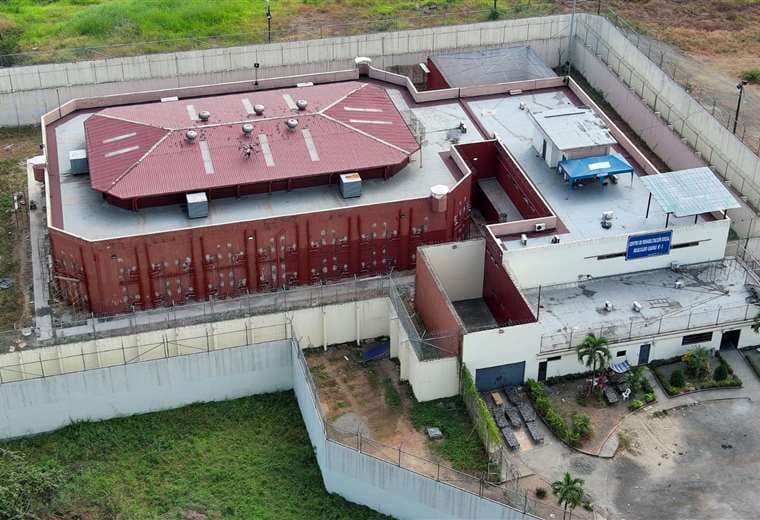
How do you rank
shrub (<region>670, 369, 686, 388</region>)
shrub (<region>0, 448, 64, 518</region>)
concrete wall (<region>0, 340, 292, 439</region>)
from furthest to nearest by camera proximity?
shrub (<region>670, 369, 686, 388</region>) < concrete wall (<region>0, 340, 292, 439</region>) < shrub (<region>0, 448, 64, 518</region>)

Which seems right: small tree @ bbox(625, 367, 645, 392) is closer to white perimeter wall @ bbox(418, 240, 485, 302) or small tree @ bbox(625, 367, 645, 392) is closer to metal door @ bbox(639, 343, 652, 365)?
metal door @ bbox(639, 343, 652, 365)

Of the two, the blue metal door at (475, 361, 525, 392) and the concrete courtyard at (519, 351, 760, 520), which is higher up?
the blue metal door at (475, 361, 525, 392)

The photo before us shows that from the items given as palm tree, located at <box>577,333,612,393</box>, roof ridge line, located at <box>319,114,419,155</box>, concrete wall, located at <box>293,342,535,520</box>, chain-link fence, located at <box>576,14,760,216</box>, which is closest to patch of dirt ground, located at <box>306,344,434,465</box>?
concrete wall, located at <box>293,342,535,520</box>

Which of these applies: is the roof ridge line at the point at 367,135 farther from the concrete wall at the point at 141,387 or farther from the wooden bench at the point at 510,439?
the wooden bench at the point at 510,439

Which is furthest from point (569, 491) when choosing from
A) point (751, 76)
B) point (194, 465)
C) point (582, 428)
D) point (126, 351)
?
point (751, 76)

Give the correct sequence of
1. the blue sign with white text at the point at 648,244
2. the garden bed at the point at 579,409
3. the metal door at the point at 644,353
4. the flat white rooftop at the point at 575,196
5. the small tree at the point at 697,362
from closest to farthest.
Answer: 1. the garden bed at the point at 579,409
2. the small tree at the point at 697,362
3. the metal door at the point at 644,353
4. the blue sign with white text at the point at 648,244
5. the flat white rooftop at the point at 575,196

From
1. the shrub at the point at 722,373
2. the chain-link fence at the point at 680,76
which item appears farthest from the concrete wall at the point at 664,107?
the shrub at the point at 722,373

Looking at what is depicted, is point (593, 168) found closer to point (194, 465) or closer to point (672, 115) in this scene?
point (672, 115)
